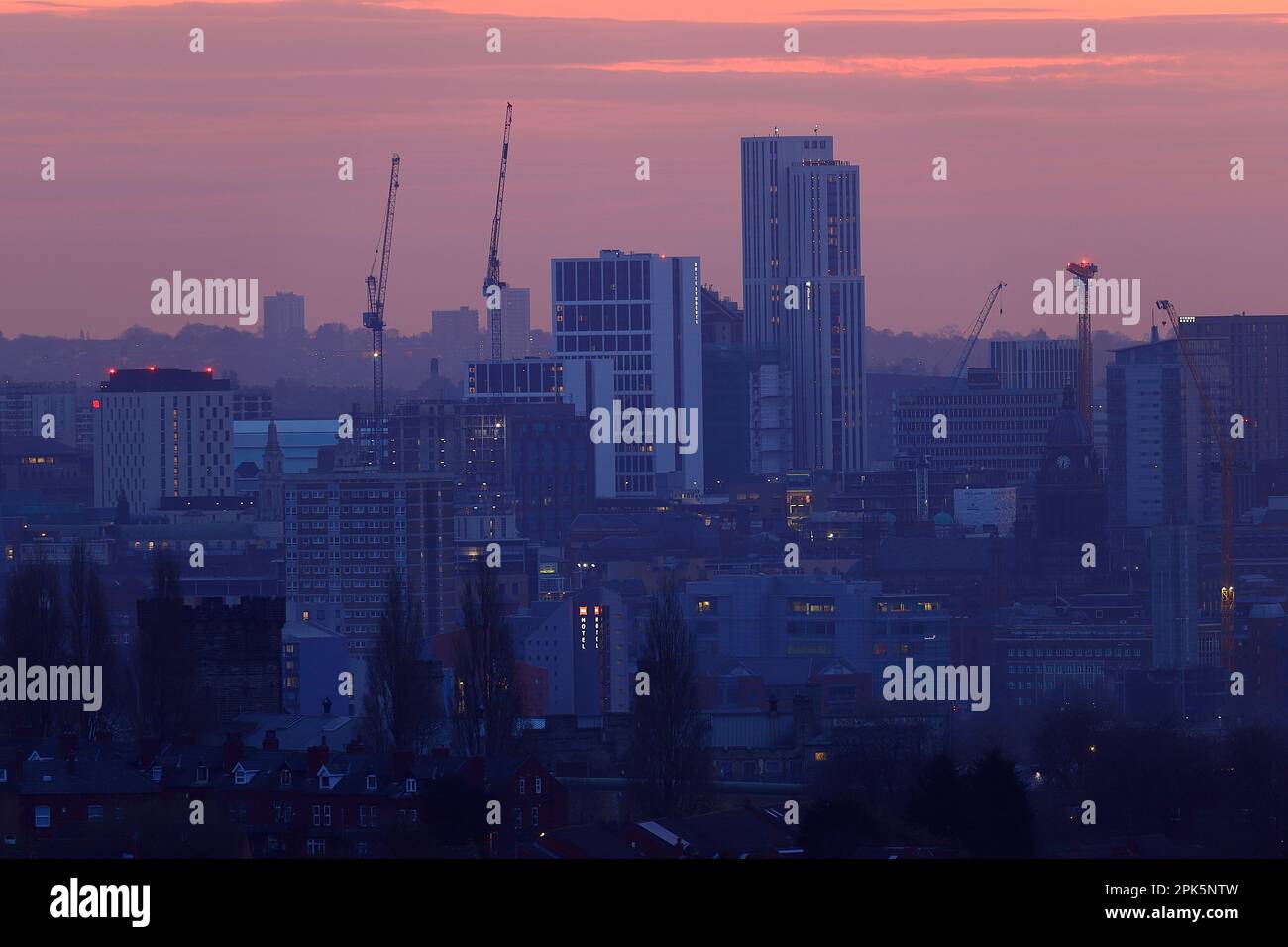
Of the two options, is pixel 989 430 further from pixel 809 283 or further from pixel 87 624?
pixel 87 624

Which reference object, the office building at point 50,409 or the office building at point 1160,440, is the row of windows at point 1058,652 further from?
the office building at point 50,409

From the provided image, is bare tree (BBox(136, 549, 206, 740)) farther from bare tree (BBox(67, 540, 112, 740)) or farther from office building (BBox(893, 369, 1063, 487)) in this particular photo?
office building (BBox(893, 369, 1063, 487))

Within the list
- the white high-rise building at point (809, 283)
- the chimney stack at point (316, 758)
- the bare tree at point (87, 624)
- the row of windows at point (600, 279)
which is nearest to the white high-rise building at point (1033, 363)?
the white high-rise building at point (809, 283)

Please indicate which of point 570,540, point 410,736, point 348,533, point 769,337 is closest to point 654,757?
point 410,736

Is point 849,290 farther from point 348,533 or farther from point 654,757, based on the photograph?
point 654,757
